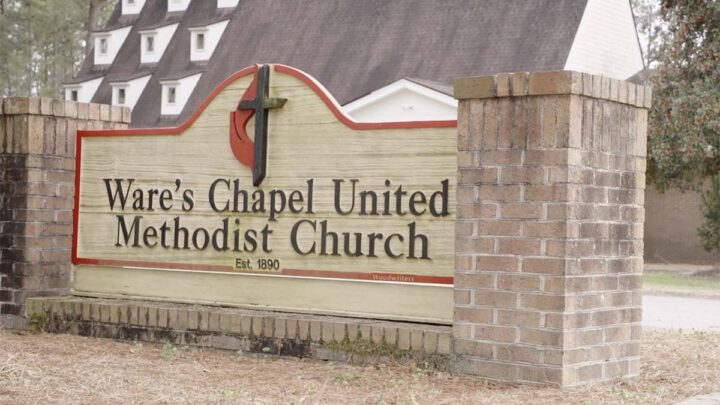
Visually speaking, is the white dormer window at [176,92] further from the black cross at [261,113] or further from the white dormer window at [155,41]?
the black cross at [261,113]

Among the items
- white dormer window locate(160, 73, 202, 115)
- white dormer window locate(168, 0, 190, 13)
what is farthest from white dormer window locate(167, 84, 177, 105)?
white dormer window locate(168, 0, 190, 13)

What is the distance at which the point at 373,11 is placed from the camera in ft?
108

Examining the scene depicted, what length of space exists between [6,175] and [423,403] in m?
4.43

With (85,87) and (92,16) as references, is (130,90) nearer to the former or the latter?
(85,87)

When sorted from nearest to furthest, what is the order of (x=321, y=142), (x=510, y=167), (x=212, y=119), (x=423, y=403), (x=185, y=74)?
1. (x=423, y=403)
2. (x=510, y=167)
3. (x=321, y=142)
4. (x=212, y=119)
5. (x=185, y=74)

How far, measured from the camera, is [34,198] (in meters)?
8.39

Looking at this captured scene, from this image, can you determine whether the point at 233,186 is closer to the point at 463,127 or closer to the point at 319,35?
the point at 463,127

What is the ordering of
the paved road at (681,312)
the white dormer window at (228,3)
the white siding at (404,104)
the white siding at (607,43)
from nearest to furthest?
the paved road at (681,312) → the white siding at (404,104) → the white siding at (607,43) → the white dormer window at (228,3)

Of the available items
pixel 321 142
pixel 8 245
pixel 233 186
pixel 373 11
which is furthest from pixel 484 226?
pixel 373 11

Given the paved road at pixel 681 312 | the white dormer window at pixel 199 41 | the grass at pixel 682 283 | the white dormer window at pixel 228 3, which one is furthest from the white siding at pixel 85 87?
the paved road at pixel 681 312

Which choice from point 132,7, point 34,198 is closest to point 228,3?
point 132,7

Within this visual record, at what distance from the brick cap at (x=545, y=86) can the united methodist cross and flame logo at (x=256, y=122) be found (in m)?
1.56

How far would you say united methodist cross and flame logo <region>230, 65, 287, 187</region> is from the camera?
748 cm

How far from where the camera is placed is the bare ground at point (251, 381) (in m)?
5.59
